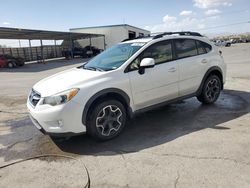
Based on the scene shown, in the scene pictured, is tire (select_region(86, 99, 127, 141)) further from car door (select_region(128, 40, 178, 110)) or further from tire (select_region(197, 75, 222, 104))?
tire (select_region(197, 75, 222, 104))

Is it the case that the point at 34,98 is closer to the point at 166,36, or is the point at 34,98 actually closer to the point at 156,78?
the point at 156,78

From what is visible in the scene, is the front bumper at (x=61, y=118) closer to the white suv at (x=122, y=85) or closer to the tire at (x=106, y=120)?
the white suv at (x=122, y=85)

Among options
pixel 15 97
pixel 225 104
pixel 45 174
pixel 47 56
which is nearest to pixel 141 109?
pixel 45 174

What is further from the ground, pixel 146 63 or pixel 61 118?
pixel 146 63

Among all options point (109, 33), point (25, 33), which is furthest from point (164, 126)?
point (109, 33)

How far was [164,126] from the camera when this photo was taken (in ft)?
16.6

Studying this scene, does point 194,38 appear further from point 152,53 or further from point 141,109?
point 141,109

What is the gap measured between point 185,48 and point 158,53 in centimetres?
86

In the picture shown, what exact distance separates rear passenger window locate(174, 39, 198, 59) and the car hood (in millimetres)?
1961

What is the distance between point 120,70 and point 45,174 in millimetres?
2118

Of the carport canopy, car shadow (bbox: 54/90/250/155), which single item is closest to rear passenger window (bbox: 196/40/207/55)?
car shadow (bbox: 54/90/250/155)

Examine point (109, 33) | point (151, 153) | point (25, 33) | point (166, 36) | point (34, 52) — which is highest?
point (109, 33)

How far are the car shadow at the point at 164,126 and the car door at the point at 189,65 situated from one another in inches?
22.9

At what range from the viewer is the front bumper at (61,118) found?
4.02 meters
